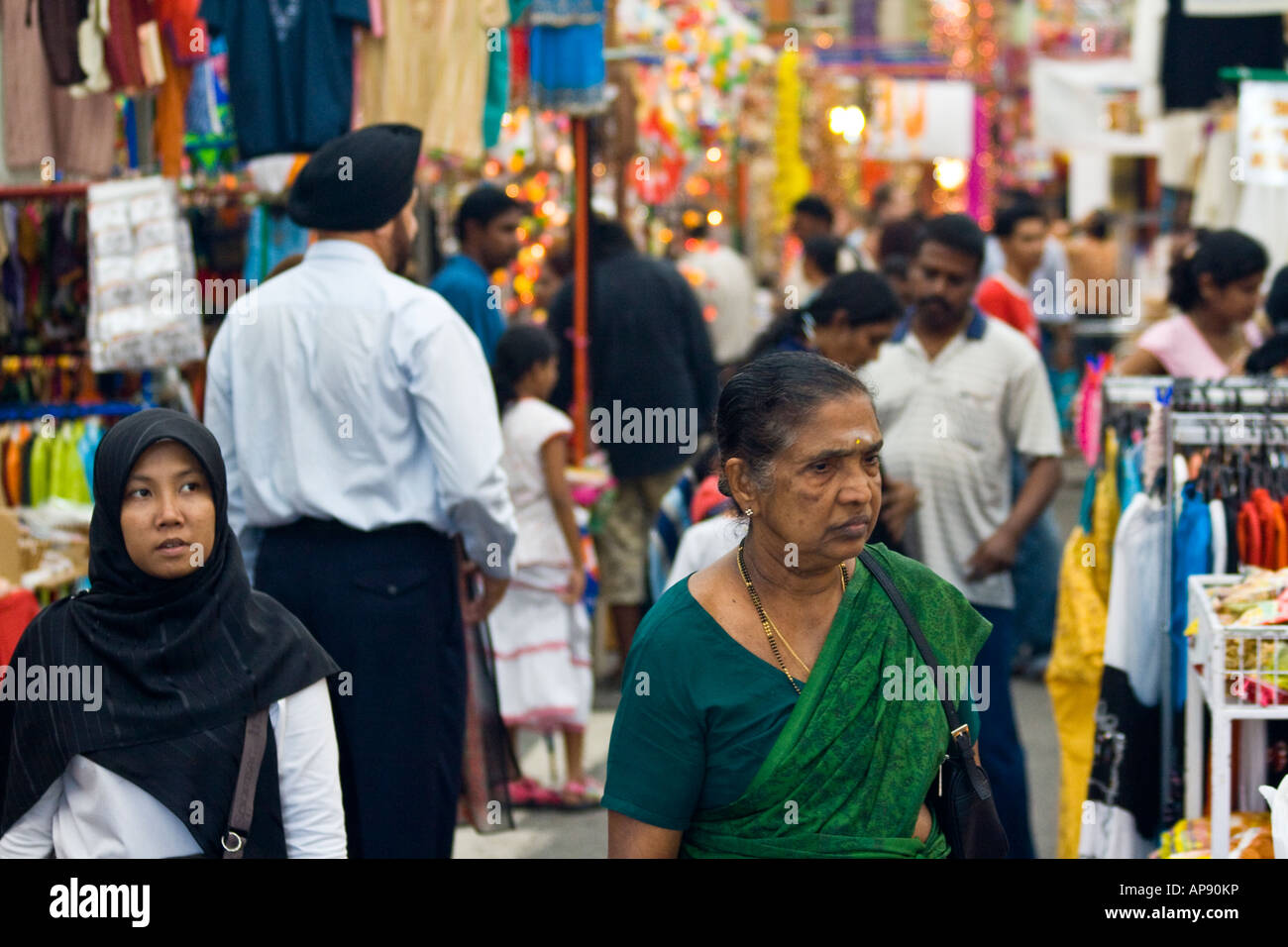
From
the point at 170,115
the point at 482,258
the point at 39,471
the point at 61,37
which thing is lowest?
the point at 39,471

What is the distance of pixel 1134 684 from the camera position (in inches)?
169

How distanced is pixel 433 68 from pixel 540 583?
190cm

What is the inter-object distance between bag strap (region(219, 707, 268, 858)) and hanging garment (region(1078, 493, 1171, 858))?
2.36 meters

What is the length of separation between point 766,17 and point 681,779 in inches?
574

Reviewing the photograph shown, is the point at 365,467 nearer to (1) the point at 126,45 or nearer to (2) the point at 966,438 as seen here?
(2) the point at 966,438

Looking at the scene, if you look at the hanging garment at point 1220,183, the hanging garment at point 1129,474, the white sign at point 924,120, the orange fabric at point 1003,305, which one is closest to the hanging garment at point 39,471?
the hanging garment at point 1129,474

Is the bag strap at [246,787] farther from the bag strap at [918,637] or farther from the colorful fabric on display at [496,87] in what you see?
the colorful fabric on display at [496,87]

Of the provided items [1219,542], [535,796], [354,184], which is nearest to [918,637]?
[1219,542]

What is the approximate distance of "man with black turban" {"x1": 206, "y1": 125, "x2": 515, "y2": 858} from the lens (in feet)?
13.0

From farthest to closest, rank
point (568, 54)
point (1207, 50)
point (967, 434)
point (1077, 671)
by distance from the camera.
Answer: point (1207, 50) < point (568, 54) < point (967, 434) < point (1077, 671)

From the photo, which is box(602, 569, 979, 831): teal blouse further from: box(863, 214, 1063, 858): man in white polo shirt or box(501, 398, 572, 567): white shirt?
box(501, 398, 572, 567): white shirt

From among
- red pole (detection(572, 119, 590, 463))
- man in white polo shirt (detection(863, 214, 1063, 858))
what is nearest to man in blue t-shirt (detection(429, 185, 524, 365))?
red pole (detection(572, 119, 590, 463))

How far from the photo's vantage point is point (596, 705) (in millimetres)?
7531
